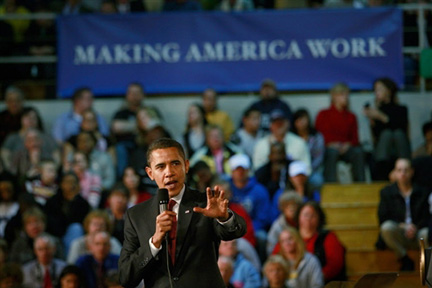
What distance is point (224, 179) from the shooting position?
10.1m

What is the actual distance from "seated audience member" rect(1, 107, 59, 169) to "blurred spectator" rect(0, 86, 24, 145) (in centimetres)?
9

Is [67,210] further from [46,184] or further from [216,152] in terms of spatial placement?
[216,152]

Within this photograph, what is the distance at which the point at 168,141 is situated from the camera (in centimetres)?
438

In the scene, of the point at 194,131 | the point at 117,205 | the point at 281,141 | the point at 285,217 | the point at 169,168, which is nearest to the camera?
the point at 169,168

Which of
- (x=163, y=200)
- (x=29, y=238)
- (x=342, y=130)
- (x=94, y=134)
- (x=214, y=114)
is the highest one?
(x=214, y=114)

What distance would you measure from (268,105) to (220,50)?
133 cm

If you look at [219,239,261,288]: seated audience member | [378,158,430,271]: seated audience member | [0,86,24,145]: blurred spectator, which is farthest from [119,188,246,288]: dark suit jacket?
[0,86,24,145]: blurred spectator

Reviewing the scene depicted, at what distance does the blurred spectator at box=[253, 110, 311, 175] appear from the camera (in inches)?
420

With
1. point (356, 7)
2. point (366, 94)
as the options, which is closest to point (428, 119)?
point (366, 94)

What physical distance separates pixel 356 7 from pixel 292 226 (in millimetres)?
4196

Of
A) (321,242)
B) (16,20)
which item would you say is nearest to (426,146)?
(321,242)

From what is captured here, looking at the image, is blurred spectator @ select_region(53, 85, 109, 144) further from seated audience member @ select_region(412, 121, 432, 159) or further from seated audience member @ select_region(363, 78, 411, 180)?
seated audience member @ select_region(412, 121, 432, 159)

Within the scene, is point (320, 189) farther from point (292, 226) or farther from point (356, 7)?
point (356, 7)

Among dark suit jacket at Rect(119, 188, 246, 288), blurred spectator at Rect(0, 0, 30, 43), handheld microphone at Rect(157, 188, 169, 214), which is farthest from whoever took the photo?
blurred spectator at Rect(0, 0, 30, 43)
